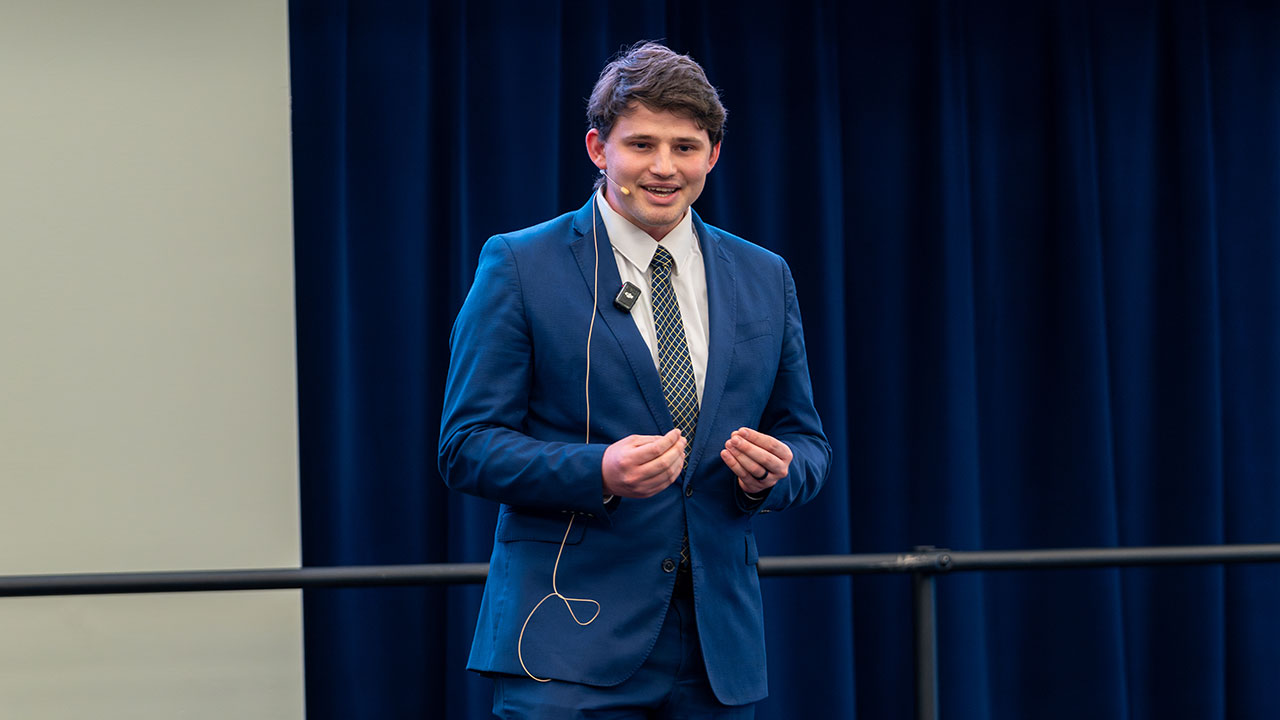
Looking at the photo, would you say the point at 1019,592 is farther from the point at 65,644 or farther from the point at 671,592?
the point at 65,644

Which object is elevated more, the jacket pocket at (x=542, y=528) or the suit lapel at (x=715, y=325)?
the suit lapel at (x=715, y=325)

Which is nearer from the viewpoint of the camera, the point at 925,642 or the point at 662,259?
the point at 662,259

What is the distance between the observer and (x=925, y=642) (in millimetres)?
2037

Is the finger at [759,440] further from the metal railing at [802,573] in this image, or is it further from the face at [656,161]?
the metal railing at [802,573]

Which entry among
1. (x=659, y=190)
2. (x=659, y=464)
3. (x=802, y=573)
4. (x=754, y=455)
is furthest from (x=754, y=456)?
(x=802, y=573)

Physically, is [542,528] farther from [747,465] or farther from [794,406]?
[794,406]

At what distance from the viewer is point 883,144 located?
2957 mm

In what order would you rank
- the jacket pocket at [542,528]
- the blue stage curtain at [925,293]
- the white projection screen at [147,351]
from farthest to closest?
the blue stage curtain at [925,293] → the white projection screen at [147,351] → the jacket pocket at [542,528]

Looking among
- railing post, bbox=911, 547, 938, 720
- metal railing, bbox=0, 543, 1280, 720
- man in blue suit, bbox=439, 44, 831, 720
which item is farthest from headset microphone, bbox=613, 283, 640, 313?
railing post, bbox=911, 547, 938, 720

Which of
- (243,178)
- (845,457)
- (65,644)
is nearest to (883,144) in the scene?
(845,457)

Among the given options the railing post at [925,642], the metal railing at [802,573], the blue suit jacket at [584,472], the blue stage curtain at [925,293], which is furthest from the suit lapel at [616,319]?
the blue stage curtain at [925,293]

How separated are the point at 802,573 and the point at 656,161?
0.99 metres

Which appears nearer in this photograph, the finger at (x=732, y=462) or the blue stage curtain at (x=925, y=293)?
the finger at (x=732, y=462)

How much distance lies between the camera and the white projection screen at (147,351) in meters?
2.46
